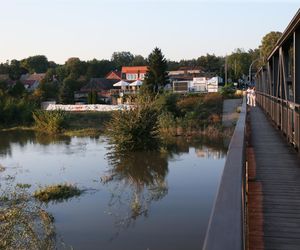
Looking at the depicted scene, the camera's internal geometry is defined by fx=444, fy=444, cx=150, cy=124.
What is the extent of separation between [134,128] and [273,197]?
20.0m

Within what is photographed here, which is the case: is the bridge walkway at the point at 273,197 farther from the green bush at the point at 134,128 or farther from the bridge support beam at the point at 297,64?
the green bush at the point at 134,128

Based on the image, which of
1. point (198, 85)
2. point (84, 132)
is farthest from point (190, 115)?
point (198, 85)

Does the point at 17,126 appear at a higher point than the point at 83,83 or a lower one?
lower

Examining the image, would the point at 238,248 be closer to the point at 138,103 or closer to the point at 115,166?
the point at 115,166

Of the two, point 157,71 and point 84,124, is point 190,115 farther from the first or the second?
point 157,71

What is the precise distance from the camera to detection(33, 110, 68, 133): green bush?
44.5 metres

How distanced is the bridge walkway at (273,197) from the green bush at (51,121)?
35.2 m

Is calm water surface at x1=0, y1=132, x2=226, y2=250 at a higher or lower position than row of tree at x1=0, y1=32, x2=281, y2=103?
lower

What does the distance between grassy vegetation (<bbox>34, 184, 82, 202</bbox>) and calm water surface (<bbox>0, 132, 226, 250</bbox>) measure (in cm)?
47

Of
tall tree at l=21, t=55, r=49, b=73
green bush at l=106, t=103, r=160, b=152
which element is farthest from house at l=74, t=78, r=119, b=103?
green bush at l=106, t=103, r=160, b=152

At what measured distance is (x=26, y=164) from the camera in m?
24.8

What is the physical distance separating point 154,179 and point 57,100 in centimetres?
4912

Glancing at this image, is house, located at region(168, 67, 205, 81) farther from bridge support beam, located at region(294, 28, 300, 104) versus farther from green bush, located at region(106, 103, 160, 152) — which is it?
bridge support beam, located at region(294, 28, 300, 104)

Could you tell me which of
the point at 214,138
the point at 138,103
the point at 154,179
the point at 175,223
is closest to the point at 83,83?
the point at 214,138
